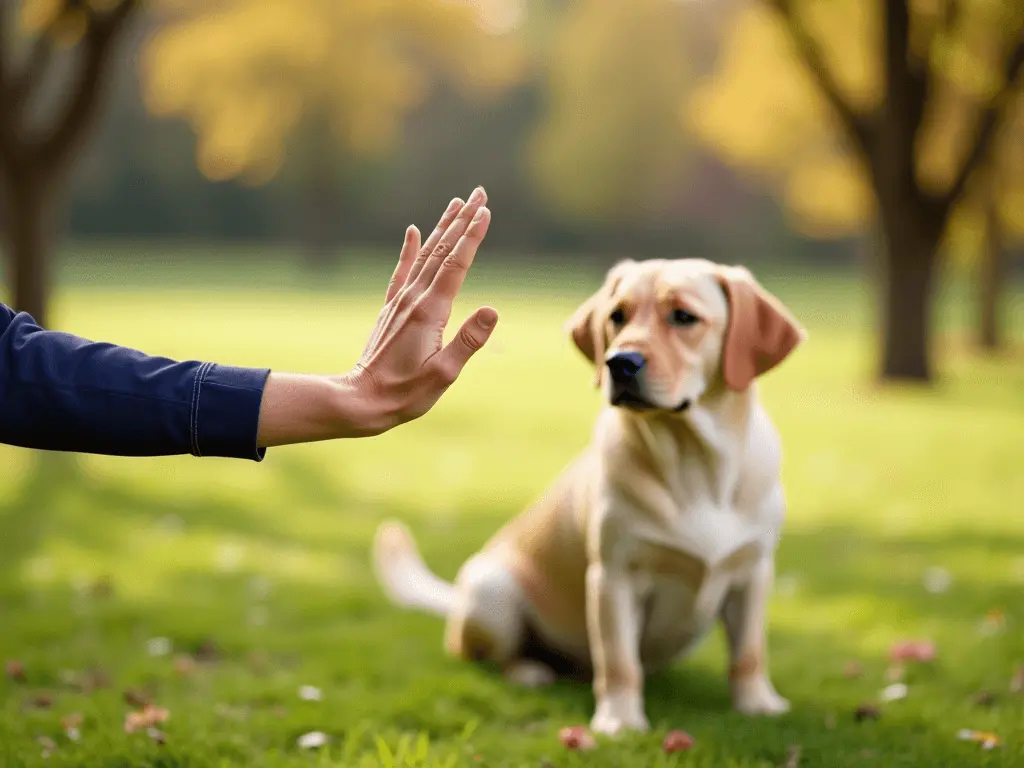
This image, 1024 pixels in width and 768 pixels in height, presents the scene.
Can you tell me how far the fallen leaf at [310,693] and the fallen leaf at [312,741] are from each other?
14.9 inches

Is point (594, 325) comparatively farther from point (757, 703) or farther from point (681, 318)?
point (757, 703)

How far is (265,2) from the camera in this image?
28438mm

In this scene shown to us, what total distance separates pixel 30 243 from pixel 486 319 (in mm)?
9106

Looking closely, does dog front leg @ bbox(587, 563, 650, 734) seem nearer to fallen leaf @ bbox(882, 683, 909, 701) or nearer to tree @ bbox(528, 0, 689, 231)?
fallen leaf @ bbox(882, 683, 909, 701)

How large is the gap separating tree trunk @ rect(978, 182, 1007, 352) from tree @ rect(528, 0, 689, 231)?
61.9ft

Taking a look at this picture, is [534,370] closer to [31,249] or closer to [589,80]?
[31,249]

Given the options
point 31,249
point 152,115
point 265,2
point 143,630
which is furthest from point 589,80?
point 143,630

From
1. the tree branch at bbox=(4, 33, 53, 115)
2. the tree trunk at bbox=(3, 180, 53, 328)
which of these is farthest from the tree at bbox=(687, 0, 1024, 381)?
the tree trunk at bbox=(3, 180, 53, 328)

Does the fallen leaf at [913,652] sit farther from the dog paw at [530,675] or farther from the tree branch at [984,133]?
the tree branch at [984,133]

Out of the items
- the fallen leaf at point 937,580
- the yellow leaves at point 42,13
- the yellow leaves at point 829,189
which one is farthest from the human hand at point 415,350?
the yellow leaves at point 829,189

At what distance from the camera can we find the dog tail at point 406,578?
15.3ft

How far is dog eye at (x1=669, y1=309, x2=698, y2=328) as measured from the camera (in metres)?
3.25

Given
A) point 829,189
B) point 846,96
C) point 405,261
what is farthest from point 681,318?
point 829,189

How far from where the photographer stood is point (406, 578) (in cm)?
477
